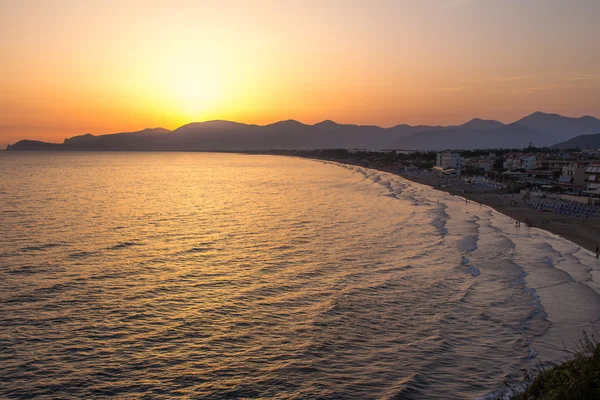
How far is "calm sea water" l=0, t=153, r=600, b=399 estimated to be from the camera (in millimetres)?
15891

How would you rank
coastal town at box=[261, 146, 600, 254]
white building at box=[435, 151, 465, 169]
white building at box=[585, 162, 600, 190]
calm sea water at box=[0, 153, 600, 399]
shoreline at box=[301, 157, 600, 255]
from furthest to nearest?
white building at box=[435, 151, 465, 169], white building at box=[585, 162, 600, 190], coastal town at box=[261, 146, 600, 254], shoreline at box=[301, 157, 600, 255], calm sea water at box=[0, 153, 600, 399]

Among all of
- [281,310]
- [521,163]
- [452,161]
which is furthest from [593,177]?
[452,161]

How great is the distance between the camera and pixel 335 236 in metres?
41.3

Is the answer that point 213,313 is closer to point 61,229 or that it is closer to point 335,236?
point 335,236

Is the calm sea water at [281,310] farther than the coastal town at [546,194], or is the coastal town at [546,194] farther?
the coastal town at [546,194]

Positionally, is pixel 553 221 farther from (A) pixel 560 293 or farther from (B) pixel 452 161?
(B) pixel 452 161

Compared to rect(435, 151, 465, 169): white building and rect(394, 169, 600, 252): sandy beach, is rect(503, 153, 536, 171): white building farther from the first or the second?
rect(394, 169, 600, 252): sandy beach

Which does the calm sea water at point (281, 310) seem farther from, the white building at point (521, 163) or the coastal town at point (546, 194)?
the white building at point (521, 163)

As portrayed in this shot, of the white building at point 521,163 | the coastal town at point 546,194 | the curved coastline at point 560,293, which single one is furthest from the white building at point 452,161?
the curved coastline at point 560,293

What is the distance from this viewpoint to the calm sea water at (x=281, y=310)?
626 inches

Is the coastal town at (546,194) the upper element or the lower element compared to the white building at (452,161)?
lower

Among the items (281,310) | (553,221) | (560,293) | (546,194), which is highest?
(546,194)

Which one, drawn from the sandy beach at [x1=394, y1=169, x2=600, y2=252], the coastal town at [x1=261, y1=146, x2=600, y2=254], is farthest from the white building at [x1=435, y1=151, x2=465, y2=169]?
the sandy beach at [x1=394, y1=169, x2=600, y2=252]

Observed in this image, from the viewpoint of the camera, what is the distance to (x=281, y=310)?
73.1ft
